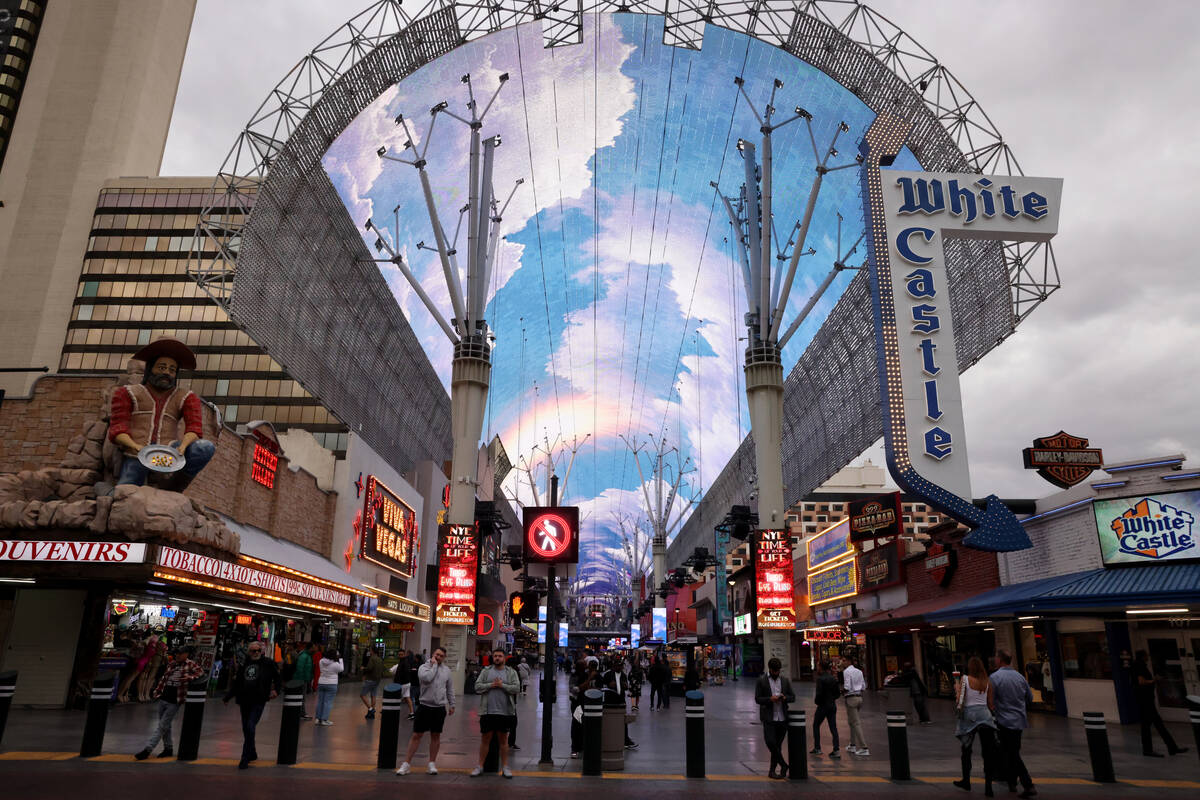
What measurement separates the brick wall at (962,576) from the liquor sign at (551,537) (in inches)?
589

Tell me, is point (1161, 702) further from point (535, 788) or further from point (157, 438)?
point (157, 438)

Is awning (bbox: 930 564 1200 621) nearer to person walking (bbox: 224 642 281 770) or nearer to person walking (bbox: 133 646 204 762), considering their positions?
person walking (bbox: 224 642 281 770)

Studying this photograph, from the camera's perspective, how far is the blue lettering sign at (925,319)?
1945 cm

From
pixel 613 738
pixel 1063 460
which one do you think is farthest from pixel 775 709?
pixel 1063 460

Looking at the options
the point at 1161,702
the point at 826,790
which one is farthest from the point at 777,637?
the point at 826,790

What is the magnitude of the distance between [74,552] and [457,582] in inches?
736

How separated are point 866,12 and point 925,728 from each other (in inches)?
972

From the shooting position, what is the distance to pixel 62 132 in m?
69.6

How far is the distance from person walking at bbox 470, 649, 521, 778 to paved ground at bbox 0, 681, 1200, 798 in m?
0.42

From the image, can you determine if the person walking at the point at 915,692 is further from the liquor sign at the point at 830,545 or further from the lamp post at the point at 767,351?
the liquor sign at the point at 830,545

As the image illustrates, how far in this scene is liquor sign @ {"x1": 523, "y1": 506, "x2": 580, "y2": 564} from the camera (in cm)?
1293

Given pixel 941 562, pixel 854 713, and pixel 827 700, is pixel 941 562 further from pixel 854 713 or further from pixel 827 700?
pixel 827 700

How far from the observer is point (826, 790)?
10039 millimetres

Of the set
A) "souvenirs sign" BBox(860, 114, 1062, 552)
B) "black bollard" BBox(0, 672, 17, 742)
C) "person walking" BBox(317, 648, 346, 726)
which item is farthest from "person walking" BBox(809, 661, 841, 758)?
"black bollard" BBox(0, 672, 17, 742)
